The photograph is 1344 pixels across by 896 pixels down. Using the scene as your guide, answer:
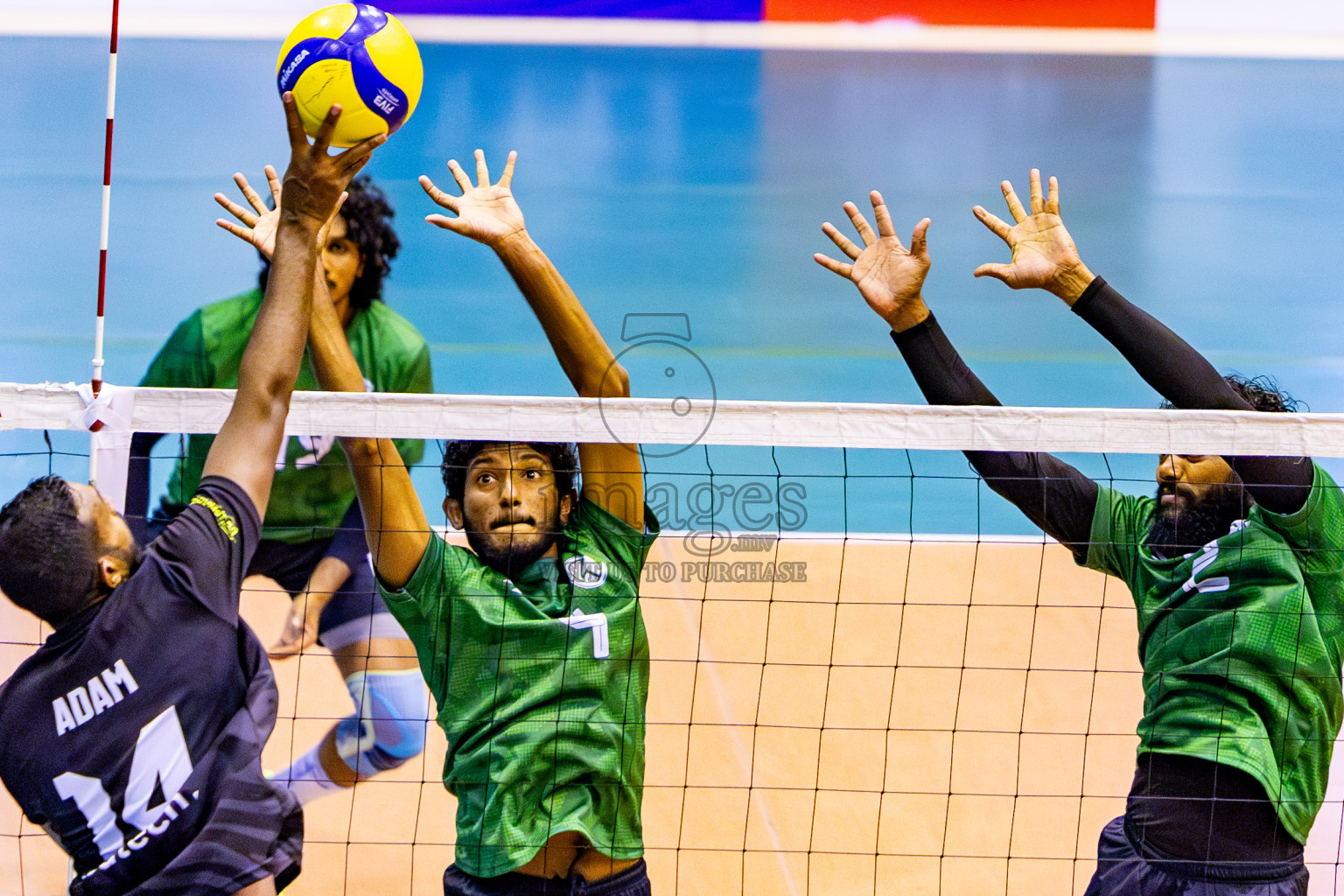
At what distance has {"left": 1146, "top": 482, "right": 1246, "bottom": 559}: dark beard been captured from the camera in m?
3.05

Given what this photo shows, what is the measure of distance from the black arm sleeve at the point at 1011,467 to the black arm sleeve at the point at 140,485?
2157 millimetres

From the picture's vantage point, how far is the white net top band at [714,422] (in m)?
2.81

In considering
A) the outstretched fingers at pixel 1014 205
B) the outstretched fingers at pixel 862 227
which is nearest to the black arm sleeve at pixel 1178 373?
the outstretched fingers at pixel 1014 205

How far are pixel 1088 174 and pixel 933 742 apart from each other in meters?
6.82

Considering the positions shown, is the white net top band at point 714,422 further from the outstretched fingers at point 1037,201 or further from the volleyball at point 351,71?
the volleyball at point 351,71

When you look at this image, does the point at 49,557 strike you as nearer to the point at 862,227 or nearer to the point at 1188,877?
the point at 862,227

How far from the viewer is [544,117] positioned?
35.5 ft

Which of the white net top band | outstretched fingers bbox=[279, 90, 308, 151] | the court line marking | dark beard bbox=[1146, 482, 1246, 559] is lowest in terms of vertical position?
dark beard bbox=[1146, 482, 1246, 559]

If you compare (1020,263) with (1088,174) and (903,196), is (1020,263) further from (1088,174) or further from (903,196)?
(1088,174)

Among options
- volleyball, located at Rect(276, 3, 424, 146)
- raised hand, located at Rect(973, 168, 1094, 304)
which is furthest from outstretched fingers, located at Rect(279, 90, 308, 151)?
raised hand, located at Rect(973, 168, 1094, 304)

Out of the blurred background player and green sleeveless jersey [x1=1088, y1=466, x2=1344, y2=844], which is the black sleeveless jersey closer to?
the blurred background player

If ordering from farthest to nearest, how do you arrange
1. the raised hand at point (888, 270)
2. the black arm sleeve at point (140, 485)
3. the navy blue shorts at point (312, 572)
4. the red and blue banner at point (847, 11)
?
the red and blue banner at point (847, 11)
the navy blue shorts at point (312, 572)
the black arm sleeve at point (140, 485)
the raised hand at point (888, 270)

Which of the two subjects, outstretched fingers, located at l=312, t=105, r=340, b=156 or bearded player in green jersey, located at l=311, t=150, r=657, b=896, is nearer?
outstretched fingers, located at l=312, t=105, r=340, b=156

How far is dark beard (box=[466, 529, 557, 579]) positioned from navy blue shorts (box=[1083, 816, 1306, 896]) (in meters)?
1.49
